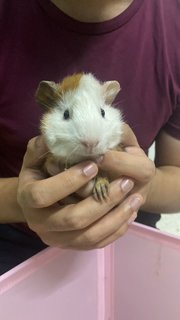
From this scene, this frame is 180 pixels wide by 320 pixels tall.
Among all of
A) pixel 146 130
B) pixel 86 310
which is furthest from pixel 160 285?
pixel 146 130

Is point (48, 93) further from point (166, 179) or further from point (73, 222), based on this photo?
point (166, 179)

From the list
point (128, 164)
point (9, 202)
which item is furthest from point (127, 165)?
point (9, 202)

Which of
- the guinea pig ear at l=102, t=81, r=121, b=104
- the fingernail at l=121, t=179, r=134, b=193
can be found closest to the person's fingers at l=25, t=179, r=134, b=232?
the fingernail at l=121, t=179, r=134, b=193

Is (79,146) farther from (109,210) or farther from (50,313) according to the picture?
(50,313)

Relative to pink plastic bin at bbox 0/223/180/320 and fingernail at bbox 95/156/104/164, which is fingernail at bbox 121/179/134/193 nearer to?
fingernail at bbox 95/156/104/164

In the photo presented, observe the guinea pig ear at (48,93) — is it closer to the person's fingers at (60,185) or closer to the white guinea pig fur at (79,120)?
the white guinea pig fur at (79,120)

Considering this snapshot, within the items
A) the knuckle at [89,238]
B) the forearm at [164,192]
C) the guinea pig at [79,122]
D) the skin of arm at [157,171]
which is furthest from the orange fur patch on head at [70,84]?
the forearm at [164,192]
